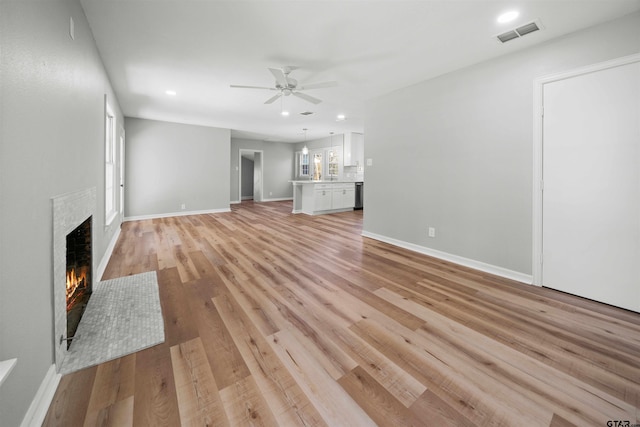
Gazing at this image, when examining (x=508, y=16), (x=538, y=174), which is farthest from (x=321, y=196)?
(x=508, y=16)

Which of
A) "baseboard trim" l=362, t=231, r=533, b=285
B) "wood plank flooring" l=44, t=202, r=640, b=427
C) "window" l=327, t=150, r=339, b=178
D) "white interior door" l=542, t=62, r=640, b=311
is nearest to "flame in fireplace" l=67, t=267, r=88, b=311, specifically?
"wood plank flooring" l=44, t=202, r=640, b=427

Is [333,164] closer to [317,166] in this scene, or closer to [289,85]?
[317,166]

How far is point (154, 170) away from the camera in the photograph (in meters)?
6.45

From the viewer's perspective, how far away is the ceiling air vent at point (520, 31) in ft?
7.73

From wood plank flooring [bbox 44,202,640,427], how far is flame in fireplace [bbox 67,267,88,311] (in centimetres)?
56

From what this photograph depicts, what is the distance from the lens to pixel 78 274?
2191 mm

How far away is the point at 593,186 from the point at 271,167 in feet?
31.2

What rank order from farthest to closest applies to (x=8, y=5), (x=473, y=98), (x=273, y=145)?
(x=273, y=145)
(x=473, y=98)
(x=8, y=5)

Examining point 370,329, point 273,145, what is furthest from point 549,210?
point 273,145

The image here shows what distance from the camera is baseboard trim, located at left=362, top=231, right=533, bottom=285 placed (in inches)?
111

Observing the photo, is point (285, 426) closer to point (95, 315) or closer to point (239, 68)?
point (95, 315)

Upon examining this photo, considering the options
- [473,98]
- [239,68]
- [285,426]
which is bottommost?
[285,426]

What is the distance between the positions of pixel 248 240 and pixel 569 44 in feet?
15.2

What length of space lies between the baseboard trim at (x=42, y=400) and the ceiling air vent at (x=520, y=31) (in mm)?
4213
